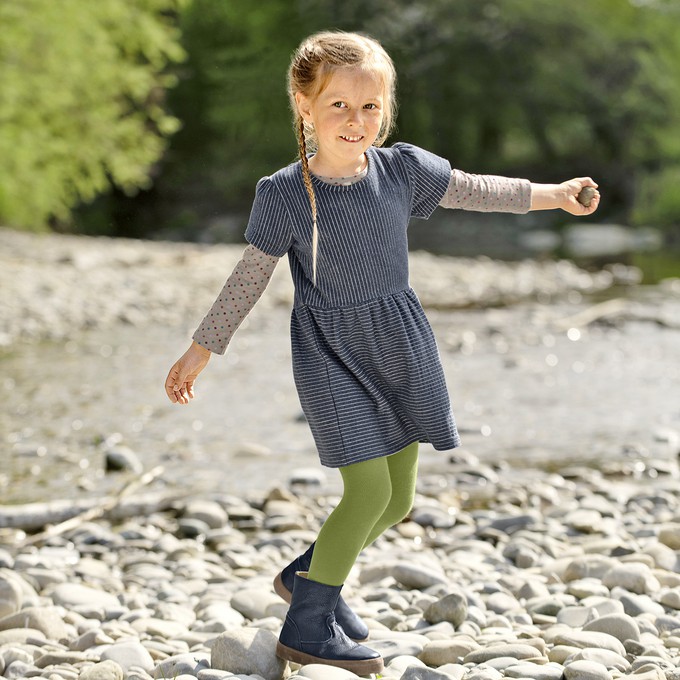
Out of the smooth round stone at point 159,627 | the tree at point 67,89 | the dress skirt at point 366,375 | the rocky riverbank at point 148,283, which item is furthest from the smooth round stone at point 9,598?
the tree at point 67,89

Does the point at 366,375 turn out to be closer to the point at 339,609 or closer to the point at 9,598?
the point at 339,609

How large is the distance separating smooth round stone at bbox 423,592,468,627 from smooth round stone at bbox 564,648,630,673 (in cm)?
47

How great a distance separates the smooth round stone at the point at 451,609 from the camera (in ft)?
10.1

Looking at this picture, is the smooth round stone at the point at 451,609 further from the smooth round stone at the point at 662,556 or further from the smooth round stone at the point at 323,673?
the smooth round stone at the point at 662,556

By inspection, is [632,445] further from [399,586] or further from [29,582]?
[29,582]

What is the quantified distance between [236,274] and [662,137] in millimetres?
27888

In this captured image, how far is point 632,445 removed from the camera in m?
6.12

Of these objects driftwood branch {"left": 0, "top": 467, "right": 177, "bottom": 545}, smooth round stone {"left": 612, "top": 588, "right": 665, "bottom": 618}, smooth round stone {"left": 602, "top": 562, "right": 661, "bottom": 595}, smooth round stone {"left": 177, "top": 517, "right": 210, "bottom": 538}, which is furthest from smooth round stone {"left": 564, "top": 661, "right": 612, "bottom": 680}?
driftwood branch {"left": 0, "top": 467, "right": 177, "bottom": 545}

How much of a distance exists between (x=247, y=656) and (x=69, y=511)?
2290mm

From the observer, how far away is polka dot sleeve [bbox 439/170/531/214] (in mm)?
2623

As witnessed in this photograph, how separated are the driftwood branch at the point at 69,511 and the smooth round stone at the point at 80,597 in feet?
3.01

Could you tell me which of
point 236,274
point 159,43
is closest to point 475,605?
point 236,274

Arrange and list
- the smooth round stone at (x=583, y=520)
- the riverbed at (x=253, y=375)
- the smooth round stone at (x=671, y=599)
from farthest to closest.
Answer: the riverbed at (x=253, y=375) < the smooth round stone at (x=583, y=520) < the smooth round stone at (x=671, y=599)

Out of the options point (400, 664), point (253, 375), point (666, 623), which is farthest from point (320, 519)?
point (253, 375)
